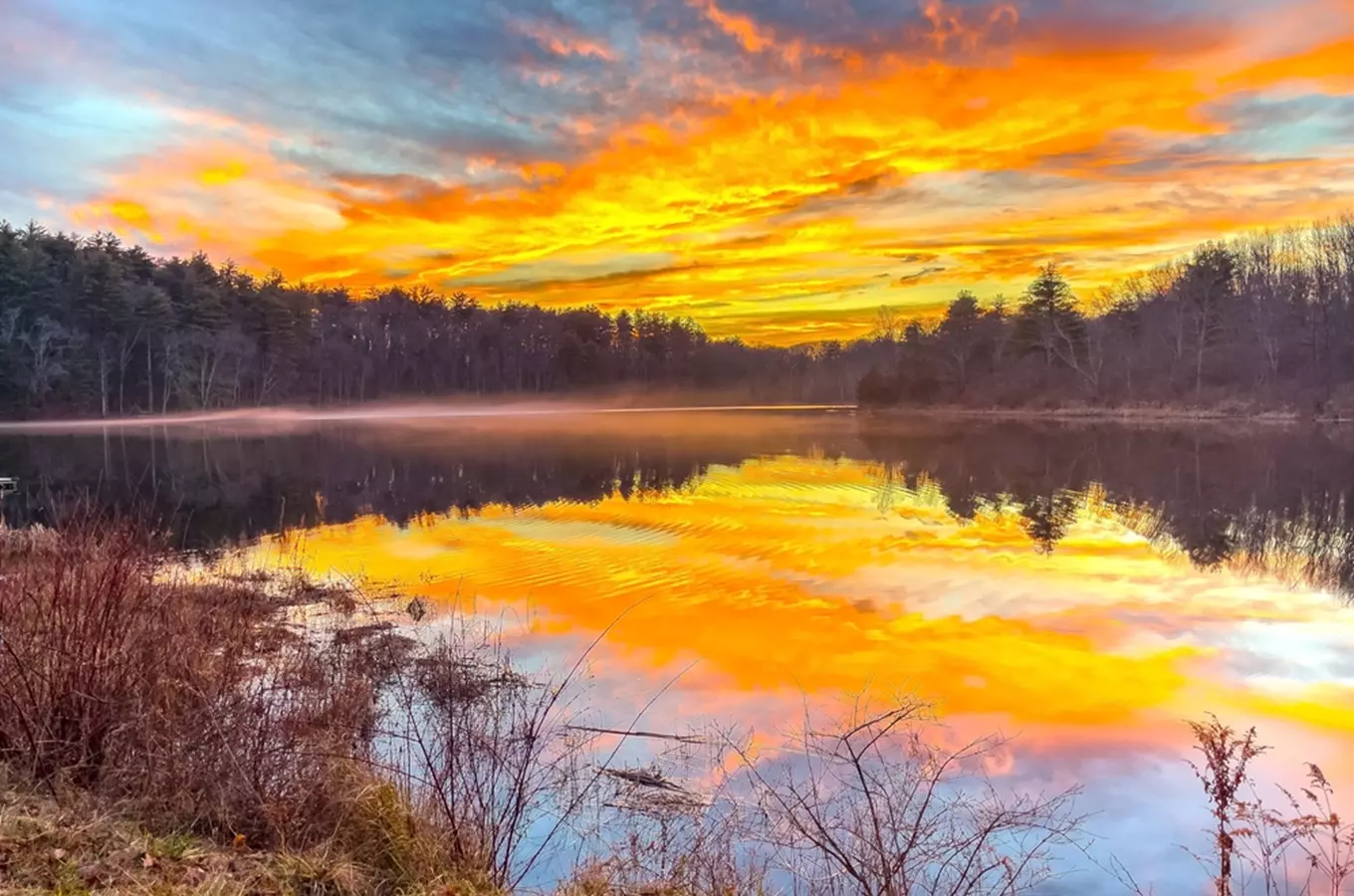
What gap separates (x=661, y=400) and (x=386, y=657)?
114187 mm

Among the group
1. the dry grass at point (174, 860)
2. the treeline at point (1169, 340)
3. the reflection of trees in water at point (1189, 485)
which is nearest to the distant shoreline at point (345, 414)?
the treeline at point (1169, 340)

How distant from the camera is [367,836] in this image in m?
5.31

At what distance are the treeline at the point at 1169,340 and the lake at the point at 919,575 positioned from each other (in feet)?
78.2

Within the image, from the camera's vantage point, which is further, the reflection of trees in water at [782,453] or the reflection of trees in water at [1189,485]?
the reflection of trees in water at [782,453]

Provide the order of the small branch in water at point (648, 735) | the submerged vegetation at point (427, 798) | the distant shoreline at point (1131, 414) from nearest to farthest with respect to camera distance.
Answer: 1. the submerged vegetation at point (427, 798)
2. the small branch in water at point (648, 735)
3. the distant shoreline at point (1131, 414)

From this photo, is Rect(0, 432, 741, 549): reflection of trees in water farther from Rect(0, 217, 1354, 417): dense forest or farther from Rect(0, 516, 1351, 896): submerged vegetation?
Rect(0, 217, 1354, 417): dense forest

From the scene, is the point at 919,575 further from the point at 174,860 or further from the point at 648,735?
the point at 174,860

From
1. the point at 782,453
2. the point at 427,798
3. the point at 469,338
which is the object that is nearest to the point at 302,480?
the point at 782,453

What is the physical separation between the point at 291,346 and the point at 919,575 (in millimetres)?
86977

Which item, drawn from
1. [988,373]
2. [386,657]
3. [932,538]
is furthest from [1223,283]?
[386,657]

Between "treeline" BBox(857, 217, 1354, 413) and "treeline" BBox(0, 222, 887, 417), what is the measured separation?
3797cm

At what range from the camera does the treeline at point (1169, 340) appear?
58.4 metres

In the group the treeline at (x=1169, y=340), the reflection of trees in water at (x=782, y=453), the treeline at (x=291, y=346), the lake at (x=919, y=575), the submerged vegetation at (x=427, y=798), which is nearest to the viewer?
the submerged vegetation at (x=427, y=798)

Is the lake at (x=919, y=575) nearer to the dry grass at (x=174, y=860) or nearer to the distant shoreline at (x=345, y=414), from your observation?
the dry grass at (x=174, y=860)
